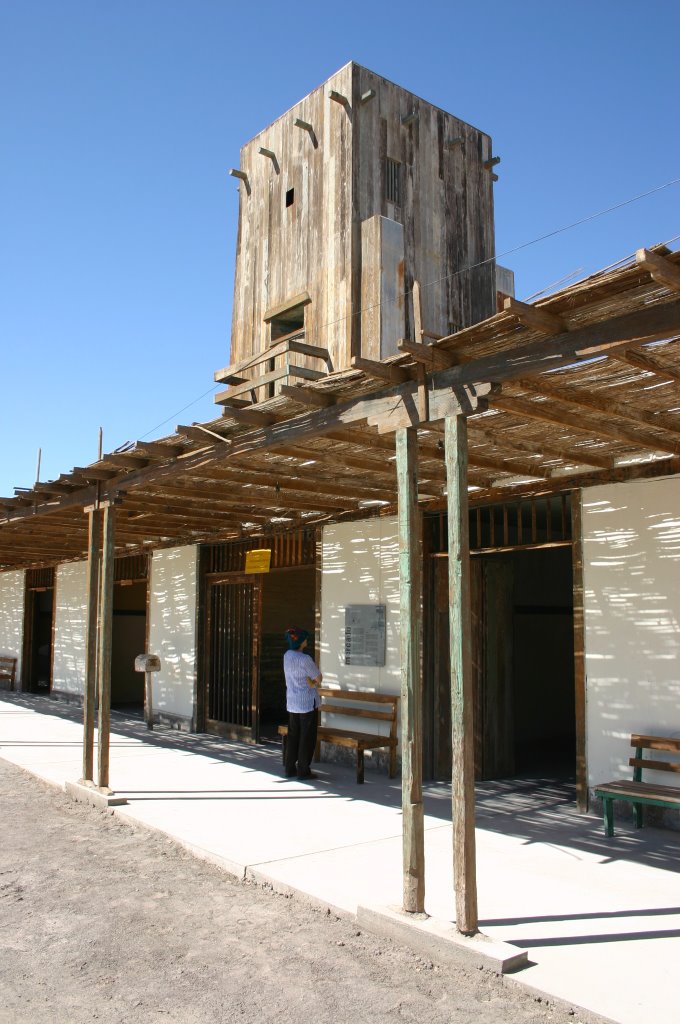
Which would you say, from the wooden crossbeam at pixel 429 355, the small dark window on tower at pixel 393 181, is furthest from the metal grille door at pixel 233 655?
the wooden crossbeam at pixel 429 355

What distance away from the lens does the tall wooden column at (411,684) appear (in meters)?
4.13

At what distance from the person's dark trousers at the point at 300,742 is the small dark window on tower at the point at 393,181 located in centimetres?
731

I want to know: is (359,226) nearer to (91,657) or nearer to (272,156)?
(272,156)

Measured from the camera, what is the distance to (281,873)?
4.96 m

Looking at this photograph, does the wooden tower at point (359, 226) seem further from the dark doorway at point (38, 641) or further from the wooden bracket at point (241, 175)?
the dark doorway at point (38, 641)

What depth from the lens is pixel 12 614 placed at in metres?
18.2

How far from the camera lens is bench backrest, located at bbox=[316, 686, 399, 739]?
8.28 m

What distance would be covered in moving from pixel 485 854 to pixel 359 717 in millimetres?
3348

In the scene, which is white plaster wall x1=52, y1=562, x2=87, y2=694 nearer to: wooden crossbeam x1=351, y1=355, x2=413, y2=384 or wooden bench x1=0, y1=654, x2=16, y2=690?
wooden bench x1=0, y1=654, x2=16, y2=690

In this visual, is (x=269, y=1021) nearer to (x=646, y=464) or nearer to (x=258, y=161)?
(x=646, y=464)

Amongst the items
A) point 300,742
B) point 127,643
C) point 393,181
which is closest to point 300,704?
point 300,742

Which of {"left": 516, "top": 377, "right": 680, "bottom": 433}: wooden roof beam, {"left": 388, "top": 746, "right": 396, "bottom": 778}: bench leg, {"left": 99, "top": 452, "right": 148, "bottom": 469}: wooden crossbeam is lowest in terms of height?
{"left": 388, "top": 746, "right": 396, "bottom": 778}: bench leg

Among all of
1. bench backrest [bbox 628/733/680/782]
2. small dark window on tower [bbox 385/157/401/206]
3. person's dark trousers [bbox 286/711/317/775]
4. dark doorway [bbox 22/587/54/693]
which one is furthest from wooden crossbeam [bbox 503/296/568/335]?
dark doorway [bbox 22/587/54/693]

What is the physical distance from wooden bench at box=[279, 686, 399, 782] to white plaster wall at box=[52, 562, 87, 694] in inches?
293
